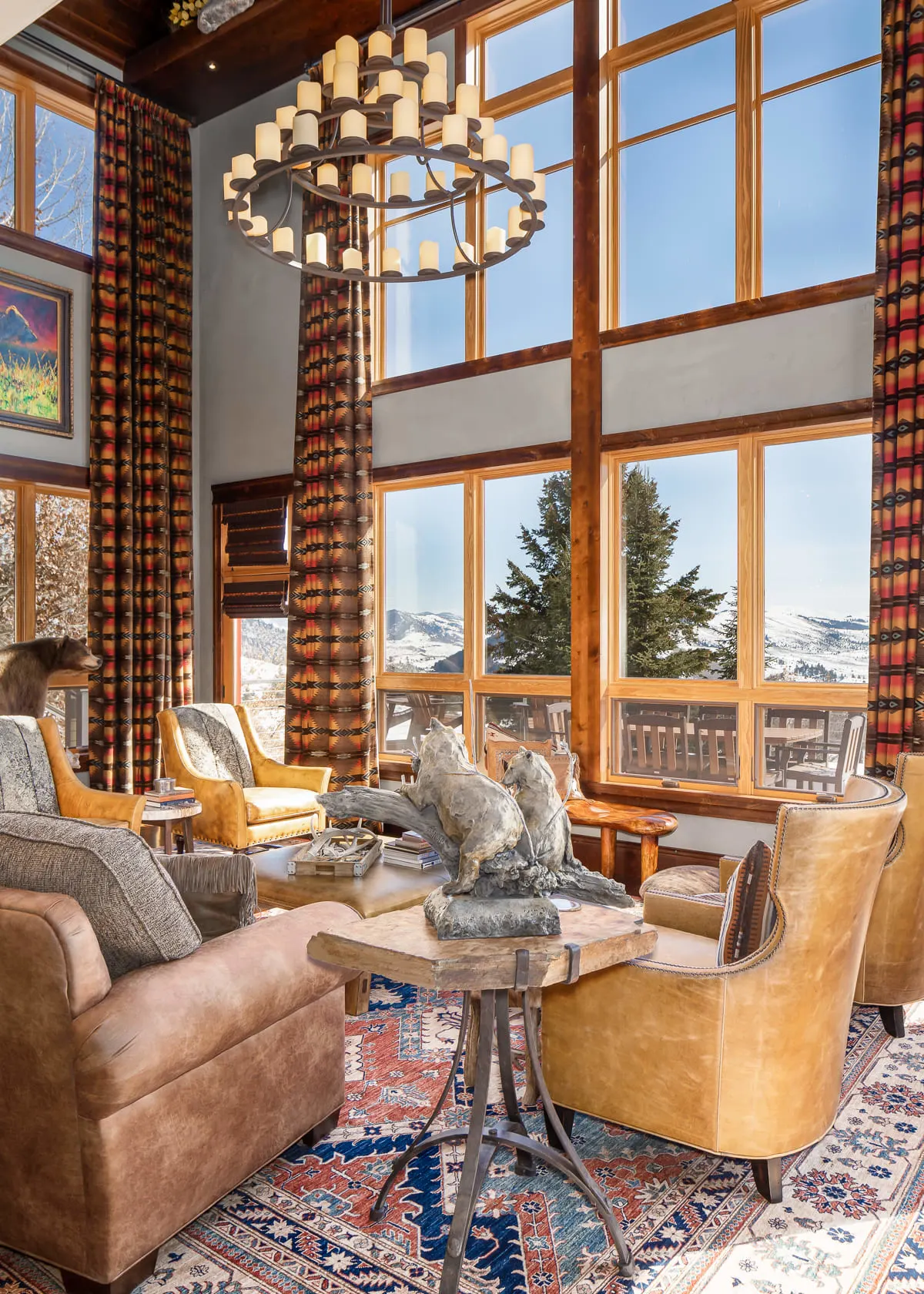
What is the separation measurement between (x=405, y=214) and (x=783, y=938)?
18.4ft

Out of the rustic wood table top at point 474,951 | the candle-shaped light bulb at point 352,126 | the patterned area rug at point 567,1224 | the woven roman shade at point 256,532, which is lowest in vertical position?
the patterned area rug at point 567,1224

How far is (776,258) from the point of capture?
15.6ft

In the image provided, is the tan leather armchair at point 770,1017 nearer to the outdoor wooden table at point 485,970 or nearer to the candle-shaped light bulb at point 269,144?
the outdoor wooden table at point 485,970

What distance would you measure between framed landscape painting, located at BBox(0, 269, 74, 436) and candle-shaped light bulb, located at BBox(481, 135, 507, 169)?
4085 millimetres

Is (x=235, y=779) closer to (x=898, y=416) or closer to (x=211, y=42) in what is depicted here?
(x=898, y=416)

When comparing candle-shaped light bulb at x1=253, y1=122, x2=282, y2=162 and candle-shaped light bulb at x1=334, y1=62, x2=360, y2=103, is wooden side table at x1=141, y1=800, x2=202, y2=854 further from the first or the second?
candle-shaped light bulb at x1=334, y1=62, x2=360, y2=103

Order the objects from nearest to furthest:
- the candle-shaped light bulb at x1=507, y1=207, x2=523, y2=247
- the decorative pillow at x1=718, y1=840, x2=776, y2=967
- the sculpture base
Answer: the sculpture base → the decorative pillow at x1=718, y1=840, x2=776, y2=967 → the candle-shaped light bulb at x1=507, y1=207, x2=523, y2=247

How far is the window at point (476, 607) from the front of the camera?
555 centimetres

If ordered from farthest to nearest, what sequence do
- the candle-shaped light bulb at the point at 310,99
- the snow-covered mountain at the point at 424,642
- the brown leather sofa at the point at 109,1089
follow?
1. the snow-covered mountain at the point at 424,642
2. the candle-shaped light bulb at the point at 310,99
3. the brown leather sofa at the point at 109,1089

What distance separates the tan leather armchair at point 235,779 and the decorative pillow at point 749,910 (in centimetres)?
288

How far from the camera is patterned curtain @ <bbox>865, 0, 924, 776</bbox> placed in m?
4.11

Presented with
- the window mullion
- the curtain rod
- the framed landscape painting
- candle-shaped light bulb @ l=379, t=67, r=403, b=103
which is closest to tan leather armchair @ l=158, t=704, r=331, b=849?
the framed landscape painting

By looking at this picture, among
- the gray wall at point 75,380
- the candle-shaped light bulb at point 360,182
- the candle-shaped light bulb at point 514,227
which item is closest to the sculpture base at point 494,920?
the candle-shaped light bulb at point 514,227

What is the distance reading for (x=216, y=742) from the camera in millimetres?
5559
